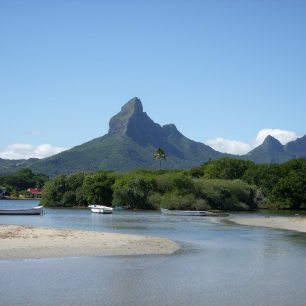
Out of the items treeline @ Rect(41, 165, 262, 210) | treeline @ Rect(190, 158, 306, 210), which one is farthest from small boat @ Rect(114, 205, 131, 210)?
treeline @ Rect(190, 158, 306, 210)

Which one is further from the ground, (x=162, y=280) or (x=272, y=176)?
(x=272, y=176)

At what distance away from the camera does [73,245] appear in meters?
36.7

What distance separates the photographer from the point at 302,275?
2730cm

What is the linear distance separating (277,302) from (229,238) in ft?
88.3

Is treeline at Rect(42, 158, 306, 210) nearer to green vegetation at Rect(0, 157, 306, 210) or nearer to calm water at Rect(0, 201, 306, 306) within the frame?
green vegetation at Rect(0, 157, 306, 210)

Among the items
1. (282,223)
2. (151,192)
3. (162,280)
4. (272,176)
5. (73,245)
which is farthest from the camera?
(272,176)

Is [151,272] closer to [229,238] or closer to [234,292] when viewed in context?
[234,292]

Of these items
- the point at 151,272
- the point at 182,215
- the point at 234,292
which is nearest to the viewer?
the point at 234,292

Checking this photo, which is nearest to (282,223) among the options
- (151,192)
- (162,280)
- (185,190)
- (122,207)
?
(185,190)

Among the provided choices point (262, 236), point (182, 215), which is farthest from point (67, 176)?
point (262, 236)

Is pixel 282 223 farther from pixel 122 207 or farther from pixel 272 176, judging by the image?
pixel 272 176

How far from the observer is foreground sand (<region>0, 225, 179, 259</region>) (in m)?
32.5

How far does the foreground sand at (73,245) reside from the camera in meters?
32.5

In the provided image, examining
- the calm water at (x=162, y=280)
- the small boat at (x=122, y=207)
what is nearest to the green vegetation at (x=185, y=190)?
the small boat at (x=122, y=207)
